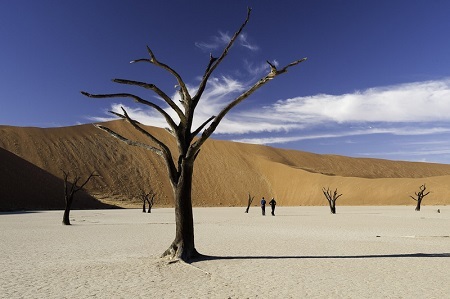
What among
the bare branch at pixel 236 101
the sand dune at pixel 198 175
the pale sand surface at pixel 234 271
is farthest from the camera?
the sand dune at pixel 198 175

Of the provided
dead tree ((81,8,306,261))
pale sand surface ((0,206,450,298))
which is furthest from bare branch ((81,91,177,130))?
pale sand surface ((0,206,450,298))

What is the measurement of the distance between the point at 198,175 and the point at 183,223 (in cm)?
8321

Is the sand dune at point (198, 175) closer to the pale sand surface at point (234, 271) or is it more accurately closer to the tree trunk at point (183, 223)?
the pale sand surface at point (234, 271)

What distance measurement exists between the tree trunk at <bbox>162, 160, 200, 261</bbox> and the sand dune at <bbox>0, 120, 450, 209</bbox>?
53.5m

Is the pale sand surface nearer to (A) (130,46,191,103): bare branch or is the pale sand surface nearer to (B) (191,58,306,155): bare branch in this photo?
(B) (191,58,306,155): bare branch

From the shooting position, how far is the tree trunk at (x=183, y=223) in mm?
11688

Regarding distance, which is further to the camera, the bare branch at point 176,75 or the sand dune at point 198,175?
the sand dune at point 198,175

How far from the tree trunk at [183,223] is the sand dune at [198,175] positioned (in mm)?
53528

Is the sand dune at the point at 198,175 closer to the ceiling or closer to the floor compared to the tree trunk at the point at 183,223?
closer to the ceiling

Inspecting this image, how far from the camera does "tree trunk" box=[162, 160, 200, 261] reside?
38.3 feet

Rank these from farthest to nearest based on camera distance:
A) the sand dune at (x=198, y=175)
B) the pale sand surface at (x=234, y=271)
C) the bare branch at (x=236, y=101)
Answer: the sand dune at (x=198, y=175) → the bare branch at (x=236, y=101) → the pale sand surface at (x=234, y=271)

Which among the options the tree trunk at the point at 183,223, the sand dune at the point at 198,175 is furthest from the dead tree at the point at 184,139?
the sand dune at the point at 198,175

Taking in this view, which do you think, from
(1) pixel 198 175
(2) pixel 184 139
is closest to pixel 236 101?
(2) pixel 184 139

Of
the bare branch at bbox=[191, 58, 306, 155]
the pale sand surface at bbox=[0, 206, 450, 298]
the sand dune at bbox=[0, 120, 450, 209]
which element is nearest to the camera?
the pale sand surface at bbox=[0, 206, 450, 298]
